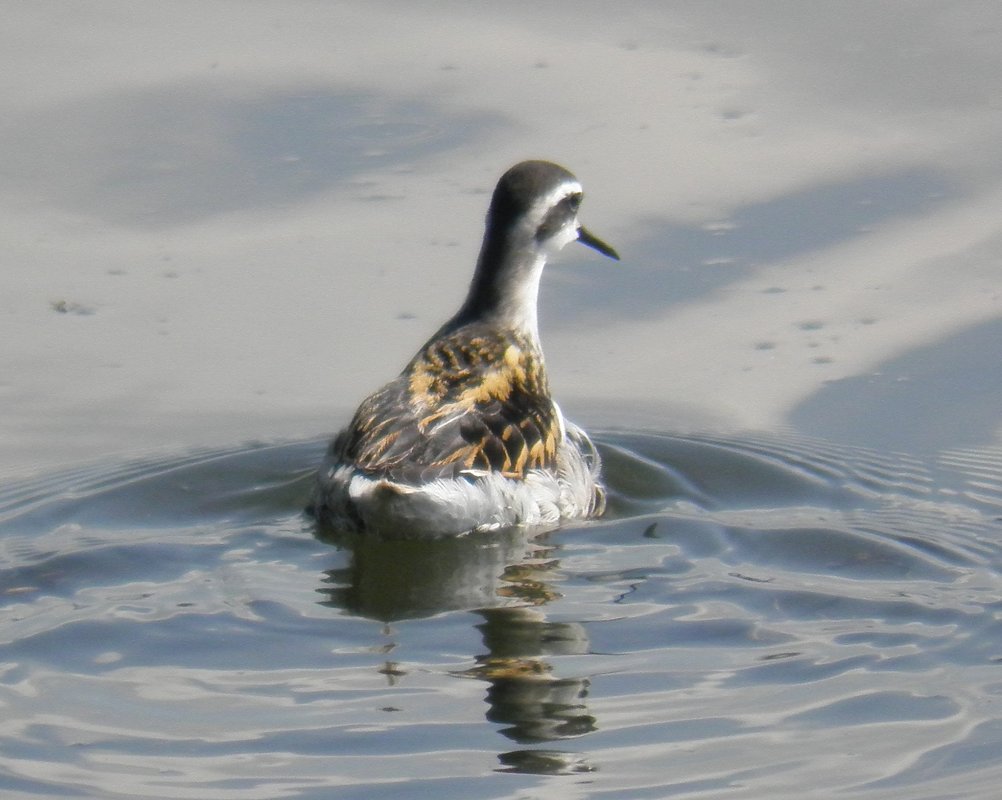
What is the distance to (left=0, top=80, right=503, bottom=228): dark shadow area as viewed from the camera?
535 inches

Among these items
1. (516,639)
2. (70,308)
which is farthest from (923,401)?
(70,308)

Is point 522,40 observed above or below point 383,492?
above

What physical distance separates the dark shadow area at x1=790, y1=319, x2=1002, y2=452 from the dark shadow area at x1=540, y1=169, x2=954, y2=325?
1078 millimetres

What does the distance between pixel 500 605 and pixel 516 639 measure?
0.45 meters

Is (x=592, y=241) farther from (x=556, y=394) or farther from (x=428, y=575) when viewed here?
(x=428, y=575)

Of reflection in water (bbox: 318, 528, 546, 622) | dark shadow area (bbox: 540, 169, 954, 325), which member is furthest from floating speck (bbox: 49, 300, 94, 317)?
reflection in water (bbox: 318, 528, 546, 622)

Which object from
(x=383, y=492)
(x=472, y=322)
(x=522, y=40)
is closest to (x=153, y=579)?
(x=383, y=492)

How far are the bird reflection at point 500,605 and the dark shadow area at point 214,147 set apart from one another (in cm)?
470

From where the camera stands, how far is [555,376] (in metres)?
11.8

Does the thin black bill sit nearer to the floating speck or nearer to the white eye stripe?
the white eye stripe

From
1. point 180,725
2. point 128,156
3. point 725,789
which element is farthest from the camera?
point 128,156

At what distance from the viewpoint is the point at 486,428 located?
9.59 m

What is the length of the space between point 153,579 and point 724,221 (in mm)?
5602

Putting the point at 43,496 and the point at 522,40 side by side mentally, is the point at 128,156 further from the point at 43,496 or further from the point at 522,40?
the point at 43,496
